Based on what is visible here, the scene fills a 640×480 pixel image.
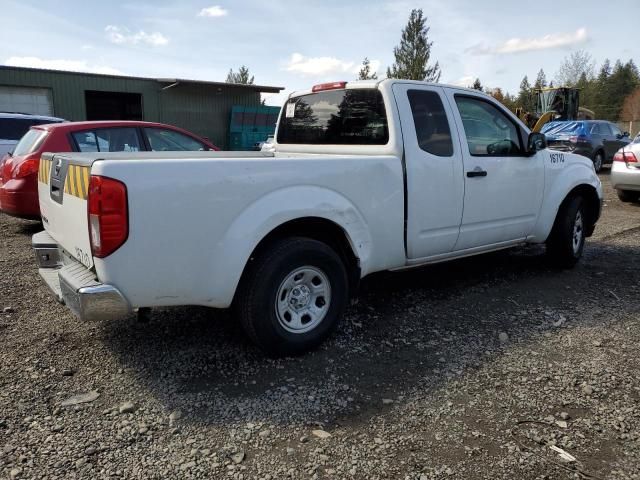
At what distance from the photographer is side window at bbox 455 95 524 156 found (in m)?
4.55

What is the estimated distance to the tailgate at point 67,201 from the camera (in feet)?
9.64

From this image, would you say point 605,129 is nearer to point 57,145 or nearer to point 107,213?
point 57,145

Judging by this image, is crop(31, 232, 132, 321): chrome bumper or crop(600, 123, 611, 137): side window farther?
crop(600, 123, 611, 137): side window

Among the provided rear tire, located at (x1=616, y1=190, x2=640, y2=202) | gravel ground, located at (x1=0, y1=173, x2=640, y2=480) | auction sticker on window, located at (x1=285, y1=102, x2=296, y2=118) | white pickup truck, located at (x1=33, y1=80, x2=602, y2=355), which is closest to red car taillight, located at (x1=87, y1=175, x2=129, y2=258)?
white pickup truck, located at (x1=33, y1=80, x2=602, y2=355)

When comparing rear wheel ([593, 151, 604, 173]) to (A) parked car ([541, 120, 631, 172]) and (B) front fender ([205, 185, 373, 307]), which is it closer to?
(A) parked car ([541, 120, 631, 172])

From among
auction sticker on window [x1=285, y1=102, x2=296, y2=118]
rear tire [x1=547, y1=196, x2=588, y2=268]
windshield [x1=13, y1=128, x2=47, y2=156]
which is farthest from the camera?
windshield [x1=13, y1=128, x2=47, y2=156]

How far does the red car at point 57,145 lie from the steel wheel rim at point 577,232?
5230 mm

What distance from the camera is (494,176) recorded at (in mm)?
4652

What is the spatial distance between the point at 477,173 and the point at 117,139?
5026 mm

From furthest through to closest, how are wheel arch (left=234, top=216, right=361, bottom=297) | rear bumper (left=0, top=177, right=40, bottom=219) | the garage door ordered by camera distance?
the garage door < rear bumper (left=0, top=177, right=40, bottom=219) < wheel arch (left=234, top=216, right=361, bottom=297)

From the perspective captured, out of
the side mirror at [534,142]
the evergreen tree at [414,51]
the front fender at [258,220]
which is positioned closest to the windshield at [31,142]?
the front fender at [258,220]

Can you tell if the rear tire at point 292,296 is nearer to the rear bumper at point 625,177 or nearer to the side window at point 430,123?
the side window at point 430,123

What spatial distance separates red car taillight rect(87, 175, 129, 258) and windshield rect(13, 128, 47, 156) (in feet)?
15.7

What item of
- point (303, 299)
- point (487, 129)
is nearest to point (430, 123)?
point (487, 129)
